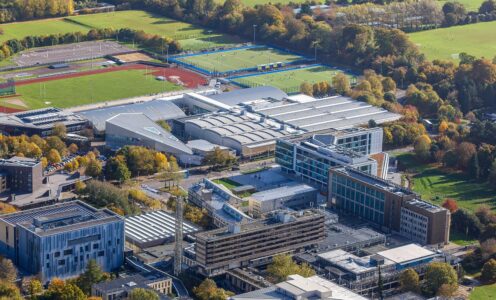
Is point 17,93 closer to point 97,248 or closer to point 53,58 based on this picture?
point 53,58

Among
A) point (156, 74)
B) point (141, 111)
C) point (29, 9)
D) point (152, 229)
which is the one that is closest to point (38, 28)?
point (29, 9)

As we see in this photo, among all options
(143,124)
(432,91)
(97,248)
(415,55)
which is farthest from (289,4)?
(97,248)

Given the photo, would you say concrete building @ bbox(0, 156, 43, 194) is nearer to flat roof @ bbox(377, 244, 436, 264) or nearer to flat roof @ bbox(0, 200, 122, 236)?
flat roof @ bbox(0, 200, 122, 236)

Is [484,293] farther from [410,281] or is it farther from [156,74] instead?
[156,74]

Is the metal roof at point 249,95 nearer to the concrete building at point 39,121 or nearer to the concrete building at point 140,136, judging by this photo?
the concrete building at point 140,136

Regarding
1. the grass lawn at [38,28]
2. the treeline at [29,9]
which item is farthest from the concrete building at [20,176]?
the treeline at [29,9]

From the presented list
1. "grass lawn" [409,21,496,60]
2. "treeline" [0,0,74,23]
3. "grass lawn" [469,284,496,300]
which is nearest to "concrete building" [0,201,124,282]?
"grass lawn" [469,284,496,300]

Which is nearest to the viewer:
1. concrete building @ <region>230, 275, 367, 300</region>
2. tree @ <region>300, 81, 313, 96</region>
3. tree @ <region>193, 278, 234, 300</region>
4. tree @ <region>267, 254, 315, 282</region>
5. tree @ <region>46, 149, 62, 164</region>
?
concrete building @ <region>230, 275, 367, 300</region>
